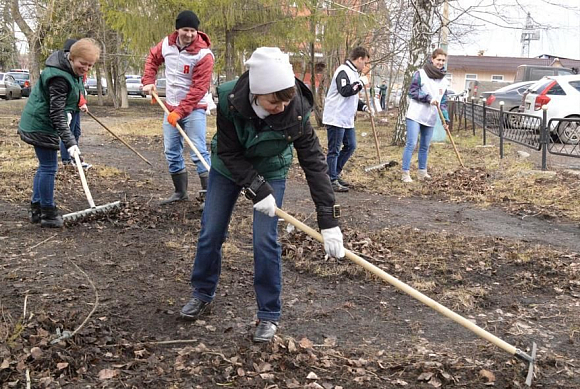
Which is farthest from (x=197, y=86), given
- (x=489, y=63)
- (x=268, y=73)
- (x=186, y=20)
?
(x=489, y=63)

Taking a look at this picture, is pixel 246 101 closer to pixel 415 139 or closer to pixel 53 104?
Result: pixel 53 104

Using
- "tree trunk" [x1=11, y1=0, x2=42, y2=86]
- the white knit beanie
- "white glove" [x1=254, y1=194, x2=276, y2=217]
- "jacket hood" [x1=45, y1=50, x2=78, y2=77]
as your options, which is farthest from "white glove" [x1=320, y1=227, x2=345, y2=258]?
"tree trunk" [x1=11, y1=0, x2=42, y2=86]

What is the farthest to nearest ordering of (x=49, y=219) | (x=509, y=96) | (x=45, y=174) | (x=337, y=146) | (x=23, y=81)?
1. (x=23, y=81)
2. (x=509, y=96)
3. (x=337, y=146)
4. (x=49, y=219)
5. (x=45, y=174)

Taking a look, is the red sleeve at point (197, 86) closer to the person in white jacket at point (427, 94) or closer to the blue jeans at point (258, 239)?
the blue jeans at point (258, 239)

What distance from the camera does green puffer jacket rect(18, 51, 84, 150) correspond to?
16.2 feet

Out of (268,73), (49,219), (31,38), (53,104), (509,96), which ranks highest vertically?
(31,38)

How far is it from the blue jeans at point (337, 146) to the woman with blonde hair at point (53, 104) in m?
3.23

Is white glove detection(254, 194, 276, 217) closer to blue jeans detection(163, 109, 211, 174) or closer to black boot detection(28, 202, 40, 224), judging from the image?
blue jeans detection(163, 109, 211, 174)

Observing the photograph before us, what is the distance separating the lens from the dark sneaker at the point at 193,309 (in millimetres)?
3561

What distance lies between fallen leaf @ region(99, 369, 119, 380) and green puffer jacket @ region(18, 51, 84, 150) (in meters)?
2.74

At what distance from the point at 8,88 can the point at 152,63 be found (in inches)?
1151

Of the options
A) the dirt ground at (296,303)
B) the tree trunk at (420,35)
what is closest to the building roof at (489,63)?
the tree trunk at (420,35)

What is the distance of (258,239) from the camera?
3256 mm

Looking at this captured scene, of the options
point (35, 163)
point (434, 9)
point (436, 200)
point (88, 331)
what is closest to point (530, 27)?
point (434, 9)
